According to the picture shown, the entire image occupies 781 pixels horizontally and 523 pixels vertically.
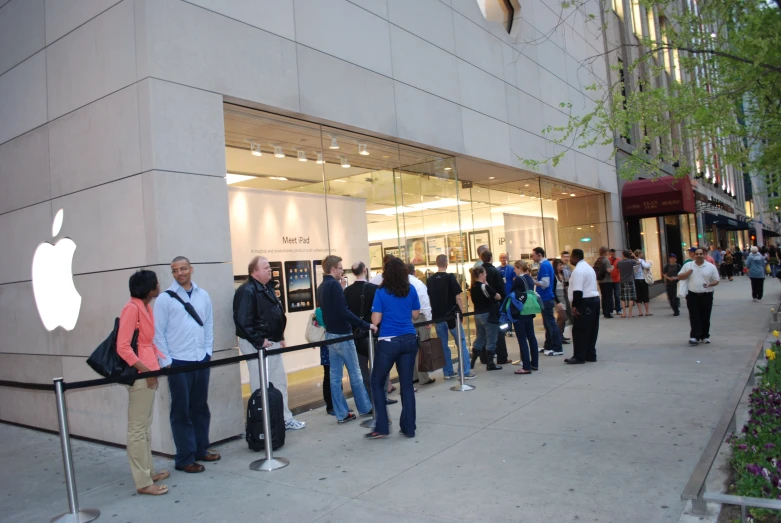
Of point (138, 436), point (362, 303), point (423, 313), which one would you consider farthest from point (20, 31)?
point (423, 313)

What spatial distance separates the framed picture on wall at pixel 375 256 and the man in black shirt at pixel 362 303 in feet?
10.8

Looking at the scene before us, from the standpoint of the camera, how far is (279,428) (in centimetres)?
615

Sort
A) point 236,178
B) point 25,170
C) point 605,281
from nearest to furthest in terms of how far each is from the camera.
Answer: point 25,170
point 236,178
point 605,281

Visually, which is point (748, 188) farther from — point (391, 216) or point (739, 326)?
point (391, 216)

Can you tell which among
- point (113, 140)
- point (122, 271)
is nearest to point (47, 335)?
point (122, 271)

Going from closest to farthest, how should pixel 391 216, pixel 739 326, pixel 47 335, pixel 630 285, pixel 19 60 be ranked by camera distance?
pixel 47 335 < pixel 19 60 < pixel 391 216 < pixel 739 326 < pixel 630 285

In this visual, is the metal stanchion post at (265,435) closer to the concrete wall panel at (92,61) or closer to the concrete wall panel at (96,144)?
the concrete wall panel at (96,144)

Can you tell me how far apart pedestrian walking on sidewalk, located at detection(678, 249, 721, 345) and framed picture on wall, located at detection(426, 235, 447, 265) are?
4528 millimetres

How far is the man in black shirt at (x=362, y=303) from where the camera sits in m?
7.70

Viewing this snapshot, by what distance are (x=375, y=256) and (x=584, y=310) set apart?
396 centimetres

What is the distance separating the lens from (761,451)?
425 centimetres

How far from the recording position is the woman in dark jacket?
31.3 feet

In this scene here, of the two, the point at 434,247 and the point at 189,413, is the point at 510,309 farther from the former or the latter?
the point at 189,413

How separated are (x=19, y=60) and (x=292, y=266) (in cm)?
500
